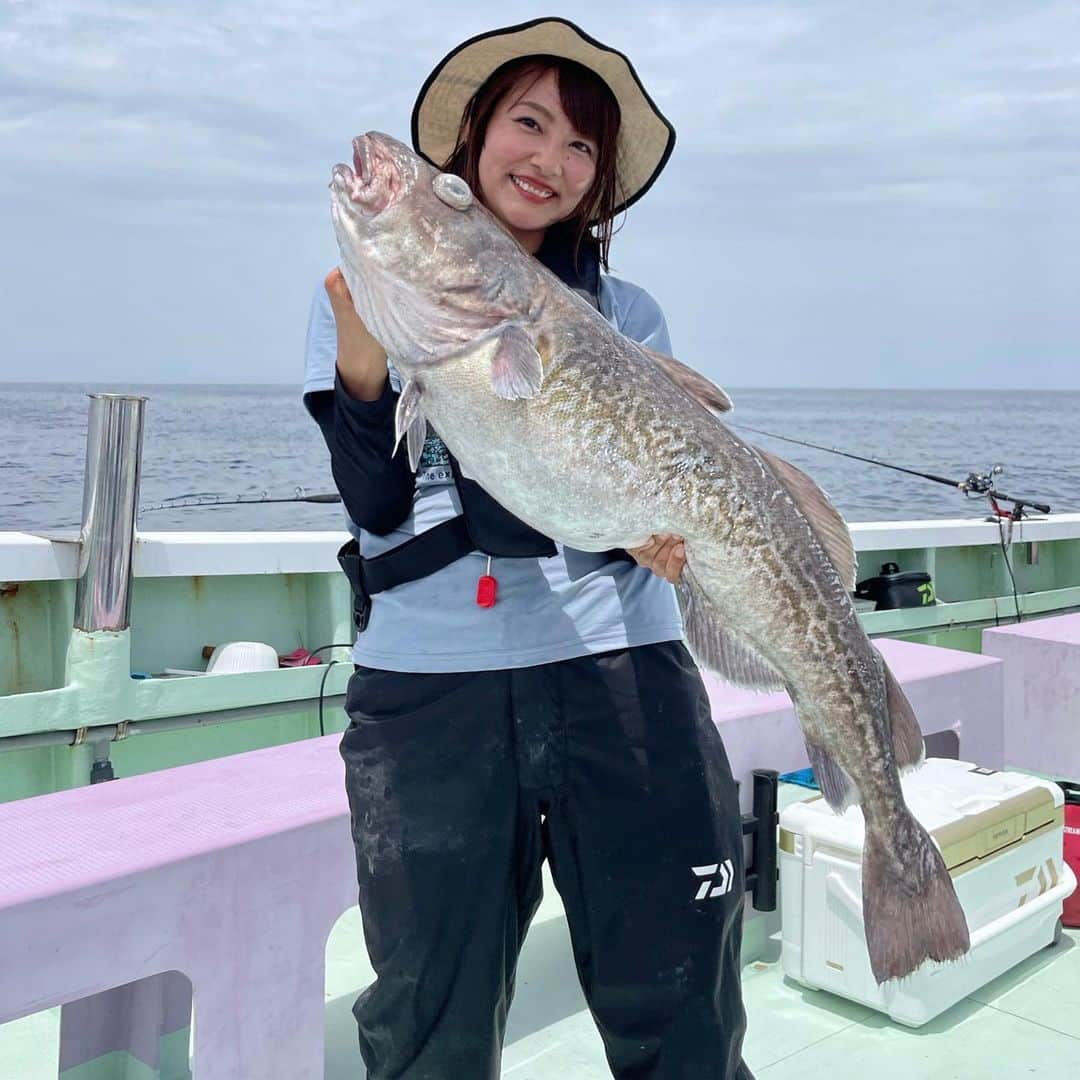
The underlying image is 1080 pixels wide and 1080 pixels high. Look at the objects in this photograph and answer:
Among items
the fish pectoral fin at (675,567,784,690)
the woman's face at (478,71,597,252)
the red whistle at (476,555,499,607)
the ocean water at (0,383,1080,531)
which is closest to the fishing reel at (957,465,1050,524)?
the ocean water at (0,383,1080,531)

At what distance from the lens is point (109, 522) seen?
5.11m

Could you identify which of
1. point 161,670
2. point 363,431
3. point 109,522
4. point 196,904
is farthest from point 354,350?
point 161,670

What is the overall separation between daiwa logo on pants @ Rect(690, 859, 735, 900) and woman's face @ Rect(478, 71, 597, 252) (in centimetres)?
131

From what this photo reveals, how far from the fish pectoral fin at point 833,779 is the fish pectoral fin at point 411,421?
3.19 feet

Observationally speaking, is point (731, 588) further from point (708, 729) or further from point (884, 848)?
point (884, 848)

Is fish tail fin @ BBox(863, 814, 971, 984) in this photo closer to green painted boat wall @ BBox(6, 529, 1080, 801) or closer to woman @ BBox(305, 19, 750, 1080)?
woman @ BBox(305, 19, 750, 1080)

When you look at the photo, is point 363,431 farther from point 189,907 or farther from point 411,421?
point 189,907

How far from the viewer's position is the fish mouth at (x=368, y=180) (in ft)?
6.42

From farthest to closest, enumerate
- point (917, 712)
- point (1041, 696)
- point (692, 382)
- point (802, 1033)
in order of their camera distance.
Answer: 1. point (1041, 696)
2. point (917, 712)
3. point (802, 1033)
4. point (692, 382)

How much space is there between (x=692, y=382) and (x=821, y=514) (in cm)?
37

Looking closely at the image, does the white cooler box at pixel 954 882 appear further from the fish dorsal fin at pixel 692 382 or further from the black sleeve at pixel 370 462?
the black sleeve at pixel 370 462

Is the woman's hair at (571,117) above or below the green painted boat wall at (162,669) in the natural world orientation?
above

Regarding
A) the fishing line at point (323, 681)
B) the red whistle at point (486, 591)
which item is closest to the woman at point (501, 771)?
the red whistle at point (486, 591)

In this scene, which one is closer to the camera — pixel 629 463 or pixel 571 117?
pixel 629 463
